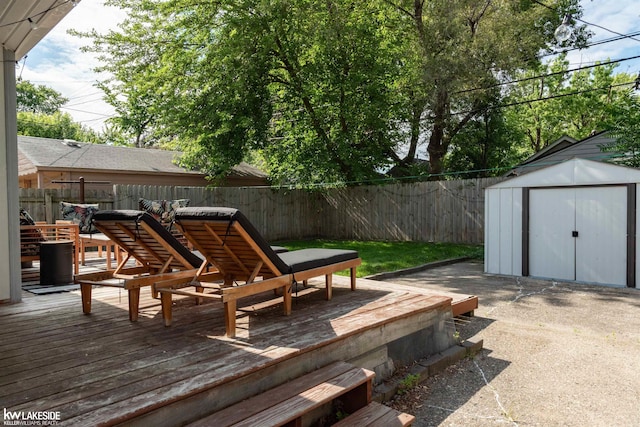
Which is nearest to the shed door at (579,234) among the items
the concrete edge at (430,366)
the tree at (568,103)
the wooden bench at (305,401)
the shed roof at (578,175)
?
the shed roof at (578,175)

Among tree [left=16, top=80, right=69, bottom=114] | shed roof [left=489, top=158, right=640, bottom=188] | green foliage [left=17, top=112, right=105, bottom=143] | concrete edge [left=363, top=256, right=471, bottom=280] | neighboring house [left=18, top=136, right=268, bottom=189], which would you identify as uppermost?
tree [left=16, top=80, right=69, bottom=114]

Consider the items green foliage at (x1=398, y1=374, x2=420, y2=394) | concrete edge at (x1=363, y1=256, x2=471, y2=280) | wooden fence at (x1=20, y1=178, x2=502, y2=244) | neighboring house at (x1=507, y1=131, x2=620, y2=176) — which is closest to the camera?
green foliage at (x1=398, y1=374, x2=420, y2=394)

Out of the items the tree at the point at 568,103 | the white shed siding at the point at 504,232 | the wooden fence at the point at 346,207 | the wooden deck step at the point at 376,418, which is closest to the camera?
the wooden deck step at the point at 376,418

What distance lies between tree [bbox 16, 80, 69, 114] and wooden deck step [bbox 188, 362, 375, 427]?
44.4 meters

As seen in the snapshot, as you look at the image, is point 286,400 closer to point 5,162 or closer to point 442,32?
point 5,162

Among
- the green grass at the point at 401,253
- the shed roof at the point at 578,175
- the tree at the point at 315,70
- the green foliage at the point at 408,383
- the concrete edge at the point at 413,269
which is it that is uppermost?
the tree at the point at 315,70

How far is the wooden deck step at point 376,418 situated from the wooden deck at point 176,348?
1.36ft

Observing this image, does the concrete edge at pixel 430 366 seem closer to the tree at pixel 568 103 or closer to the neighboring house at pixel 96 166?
the neighboring house at pixel 96 166

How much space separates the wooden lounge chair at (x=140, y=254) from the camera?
3371mm

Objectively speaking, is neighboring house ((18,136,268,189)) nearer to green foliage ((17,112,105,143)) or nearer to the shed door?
the shed door

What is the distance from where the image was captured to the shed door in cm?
682

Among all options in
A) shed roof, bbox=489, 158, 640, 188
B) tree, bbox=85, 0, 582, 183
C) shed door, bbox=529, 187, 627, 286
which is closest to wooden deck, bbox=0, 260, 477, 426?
shed door, bbox=529, 187, 627, 286

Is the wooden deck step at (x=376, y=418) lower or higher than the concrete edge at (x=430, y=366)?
higher

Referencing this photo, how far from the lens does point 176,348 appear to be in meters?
2.78
